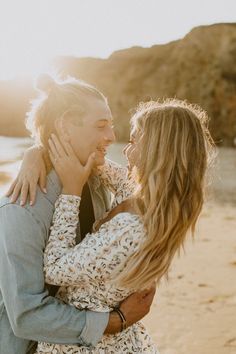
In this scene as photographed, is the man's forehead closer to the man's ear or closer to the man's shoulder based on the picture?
the man's ear

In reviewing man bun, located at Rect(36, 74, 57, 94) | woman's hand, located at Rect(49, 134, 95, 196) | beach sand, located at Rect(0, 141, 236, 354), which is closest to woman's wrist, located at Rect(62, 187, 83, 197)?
woman's hand, located at Rect(49, 134, 95, 196)

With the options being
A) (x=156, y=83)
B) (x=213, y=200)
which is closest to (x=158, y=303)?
(x=213, y=200)

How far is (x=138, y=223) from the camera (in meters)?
1.94

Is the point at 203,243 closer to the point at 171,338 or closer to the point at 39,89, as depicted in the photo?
the point at 171,338

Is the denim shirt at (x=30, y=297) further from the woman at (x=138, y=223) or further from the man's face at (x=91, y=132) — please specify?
the man's face at (x=91, y=132)

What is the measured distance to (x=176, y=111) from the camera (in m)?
2.06

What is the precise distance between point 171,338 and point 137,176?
9.93 ft

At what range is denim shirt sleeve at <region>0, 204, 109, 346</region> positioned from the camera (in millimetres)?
1892

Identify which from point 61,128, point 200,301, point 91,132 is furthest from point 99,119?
point 200,301

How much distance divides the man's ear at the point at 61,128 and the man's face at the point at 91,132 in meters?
0.01

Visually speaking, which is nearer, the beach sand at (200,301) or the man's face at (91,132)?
the man's face at (91,132)

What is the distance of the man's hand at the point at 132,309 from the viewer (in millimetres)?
2049

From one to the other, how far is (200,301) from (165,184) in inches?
156

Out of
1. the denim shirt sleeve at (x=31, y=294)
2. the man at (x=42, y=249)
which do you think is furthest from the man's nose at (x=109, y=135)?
the denim shirt sleeve at (x=31, y=294)
